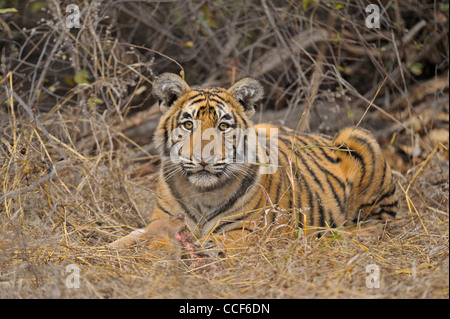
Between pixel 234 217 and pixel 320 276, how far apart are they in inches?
40.0

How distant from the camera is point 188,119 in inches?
152

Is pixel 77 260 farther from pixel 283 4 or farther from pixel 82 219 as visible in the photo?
pixel 283 4

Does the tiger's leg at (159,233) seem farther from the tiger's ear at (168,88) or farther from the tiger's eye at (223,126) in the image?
the tiger's ear at (168,88)

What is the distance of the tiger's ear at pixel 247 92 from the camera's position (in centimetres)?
397

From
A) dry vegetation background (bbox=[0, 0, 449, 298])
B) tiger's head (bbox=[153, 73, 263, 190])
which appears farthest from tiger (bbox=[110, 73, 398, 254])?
dry vegetation background (bbox=[0, 0, 449, 298])

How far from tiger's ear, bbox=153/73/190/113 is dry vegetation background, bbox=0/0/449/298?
14.6 inches

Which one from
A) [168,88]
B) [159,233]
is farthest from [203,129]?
[159,233]

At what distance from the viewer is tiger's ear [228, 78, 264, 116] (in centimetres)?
397

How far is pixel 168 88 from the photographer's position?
4027mm

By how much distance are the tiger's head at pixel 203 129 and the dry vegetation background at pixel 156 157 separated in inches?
16.3

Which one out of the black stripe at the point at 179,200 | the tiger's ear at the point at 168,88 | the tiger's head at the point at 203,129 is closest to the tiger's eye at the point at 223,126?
the tiger's head at the point at 203,129

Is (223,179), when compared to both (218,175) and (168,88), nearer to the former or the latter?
(218,175)

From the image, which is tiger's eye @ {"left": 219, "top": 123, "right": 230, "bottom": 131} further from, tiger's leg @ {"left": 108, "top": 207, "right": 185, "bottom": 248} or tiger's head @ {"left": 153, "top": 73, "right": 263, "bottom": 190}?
tiger's leg @ {"left": 108, "top": 207, "right": 185, "bottom": 248}

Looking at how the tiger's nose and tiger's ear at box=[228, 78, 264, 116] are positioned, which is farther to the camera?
tiger's ear at box=[228, 78, 264, 116]
